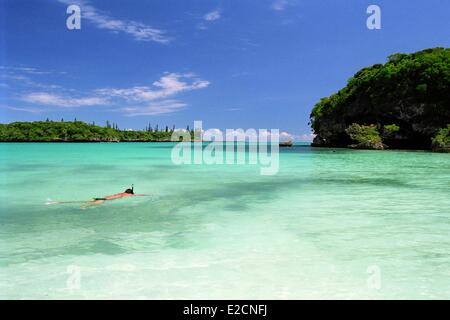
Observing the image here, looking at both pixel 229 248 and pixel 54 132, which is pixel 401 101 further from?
pixel 54 132

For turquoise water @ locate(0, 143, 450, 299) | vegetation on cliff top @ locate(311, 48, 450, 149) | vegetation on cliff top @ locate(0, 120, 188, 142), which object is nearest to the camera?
turquoise water @ locate(0, 143, 450, 299)

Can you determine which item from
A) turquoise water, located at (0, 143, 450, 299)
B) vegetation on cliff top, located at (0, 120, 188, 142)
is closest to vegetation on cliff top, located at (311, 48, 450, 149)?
turquoise water, located at (0, 143, 450, 299)

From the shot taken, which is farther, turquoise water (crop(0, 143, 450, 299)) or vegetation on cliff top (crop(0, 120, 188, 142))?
vegetation on cliff top (crop(0, 120, 188, 142))

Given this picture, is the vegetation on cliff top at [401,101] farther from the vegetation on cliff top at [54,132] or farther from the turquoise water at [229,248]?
the vegetation on cliff top at [54,132]

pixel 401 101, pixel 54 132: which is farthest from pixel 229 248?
pixel 54 132

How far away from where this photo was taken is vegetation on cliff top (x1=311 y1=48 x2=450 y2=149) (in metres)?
46.8

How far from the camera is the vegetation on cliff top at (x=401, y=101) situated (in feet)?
153

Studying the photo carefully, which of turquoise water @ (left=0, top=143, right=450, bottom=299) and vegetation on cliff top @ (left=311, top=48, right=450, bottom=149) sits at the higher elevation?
vegetation on cliff top @ (left=311, top=48, right=450, bottom=149)

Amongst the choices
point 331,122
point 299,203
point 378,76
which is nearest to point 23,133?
point 331,122

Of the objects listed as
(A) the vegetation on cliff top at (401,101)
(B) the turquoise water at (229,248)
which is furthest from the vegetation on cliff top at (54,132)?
(B) the turquoise water at (229,248)

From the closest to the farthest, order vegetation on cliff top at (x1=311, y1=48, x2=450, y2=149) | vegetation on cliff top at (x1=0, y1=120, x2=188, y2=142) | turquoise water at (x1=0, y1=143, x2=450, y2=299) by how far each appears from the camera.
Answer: turquoise water at (x1=0, y1=143, x2=450, y2=299) < vegetation on cliff top at (x1=311, y1=48, x2=450, y2=149) < vegetation on cliff top at (x1=0, y1=120, x2=188, y2=142)

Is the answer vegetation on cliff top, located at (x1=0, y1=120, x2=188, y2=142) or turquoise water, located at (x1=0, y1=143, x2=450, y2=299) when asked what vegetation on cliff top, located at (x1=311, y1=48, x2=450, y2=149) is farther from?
vegetation on cliff top, located at (x1=0, y1=120, x2=188, y2=142)

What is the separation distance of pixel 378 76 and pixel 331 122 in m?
13.8

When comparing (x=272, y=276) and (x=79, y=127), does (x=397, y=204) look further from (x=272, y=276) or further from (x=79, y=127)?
(x=79, y=127)
